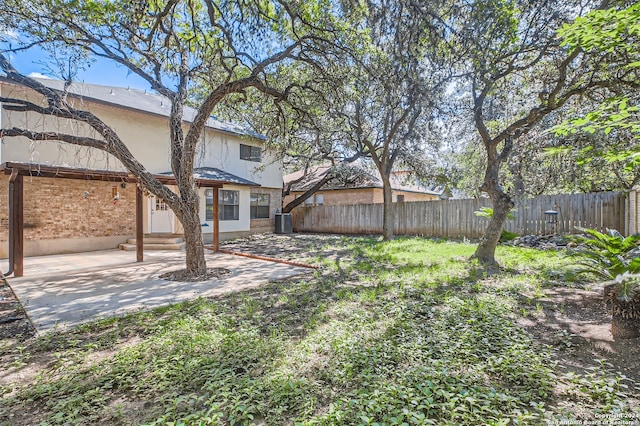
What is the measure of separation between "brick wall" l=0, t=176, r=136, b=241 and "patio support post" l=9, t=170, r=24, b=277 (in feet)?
9.34

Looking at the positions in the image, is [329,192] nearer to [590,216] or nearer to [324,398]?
[590,216]

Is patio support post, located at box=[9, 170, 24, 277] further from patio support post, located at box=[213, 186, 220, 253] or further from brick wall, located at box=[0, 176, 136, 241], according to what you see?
patio support post, located at box=[213, 186, 220, 253]

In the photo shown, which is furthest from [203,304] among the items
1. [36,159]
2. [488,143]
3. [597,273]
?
[36,159]

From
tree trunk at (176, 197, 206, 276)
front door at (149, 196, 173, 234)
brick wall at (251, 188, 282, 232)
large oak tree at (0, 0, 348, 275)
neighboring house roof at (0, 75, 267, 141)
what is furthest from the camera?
brick wall at (251, 188, 282, 232)

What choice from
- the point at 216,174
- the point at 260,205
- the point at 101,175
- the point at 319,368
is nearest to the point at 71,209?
the point at 101,175

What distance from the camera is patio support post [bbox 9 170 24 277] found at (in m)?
6.50

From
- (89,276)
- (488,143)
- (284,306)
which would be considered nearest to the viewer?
(284,306)

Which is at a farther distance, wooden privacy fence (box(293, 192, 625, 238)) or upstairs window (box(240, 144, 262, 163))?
upstairs window (box(240, 144, 262, 163))

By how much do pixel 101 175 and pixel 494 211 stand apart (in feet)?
32.1

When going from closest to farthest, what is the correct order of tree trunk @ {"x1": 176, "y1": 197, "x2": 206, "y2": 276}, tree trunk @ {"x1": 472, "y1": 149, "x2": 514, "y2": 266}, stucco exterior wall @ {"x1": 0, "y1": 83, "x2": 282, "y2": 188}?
tree trunk @ {"x1": 176, "y1": 197, "x2": 206, "y2": 276}
tree trunk @ {"x1": 472, "y1": 149, "x2": 514, "y2": 266}
stucco exterior wall @ {"x1": 0, "y1": 83, "x2": 282, "y2": 188}

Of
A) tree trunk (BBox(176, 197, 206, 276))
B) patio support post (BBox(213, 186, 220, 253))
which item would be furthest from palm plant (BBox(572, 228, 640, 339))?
patio support post (BBox(213, 186, 220, 253))

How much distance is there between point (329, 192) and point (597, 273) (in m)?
16.4

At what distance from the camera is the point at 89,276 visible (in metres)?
6.69

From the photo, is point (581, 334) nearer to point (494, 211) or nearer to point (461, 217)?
point (494, 211)
